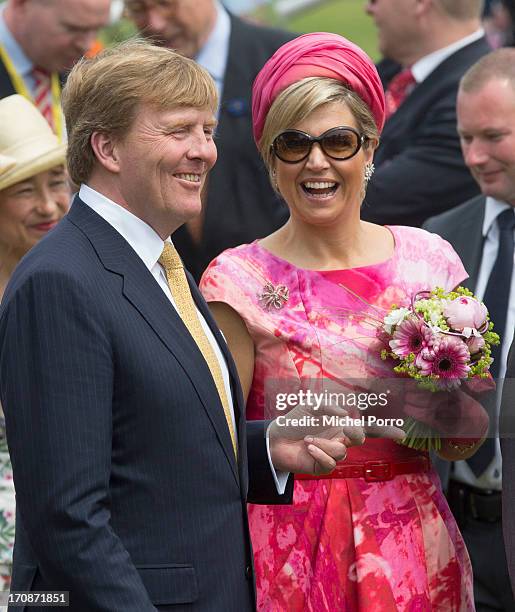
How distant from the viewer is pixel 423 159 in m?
5.50

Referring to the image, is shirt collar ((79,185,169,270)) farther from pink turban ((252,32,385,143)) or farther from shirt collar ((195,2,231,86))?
shirt collar ((195,2,231,86))

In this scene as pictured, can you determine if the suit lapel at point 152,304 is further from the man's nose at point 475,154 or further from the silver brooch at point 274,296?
the man's nose at point 475,154

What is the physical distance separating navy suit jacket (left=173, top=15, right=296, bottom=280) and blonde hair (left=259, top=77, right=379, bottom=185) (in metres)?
1.94

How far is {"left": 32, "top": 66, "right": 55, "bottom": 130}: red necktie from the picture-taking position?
566cm

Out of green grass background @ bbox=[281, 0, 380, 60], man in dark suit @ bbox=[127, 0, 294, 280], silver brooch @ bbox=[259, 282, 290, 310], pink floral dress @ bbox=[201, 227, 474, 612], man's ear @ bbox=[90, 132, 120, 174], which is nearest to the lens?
man's ear @ bbox=[90, 132, 120, 174]

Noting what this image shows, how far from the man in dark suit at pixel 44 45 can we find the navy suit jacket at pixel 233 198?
0.78m

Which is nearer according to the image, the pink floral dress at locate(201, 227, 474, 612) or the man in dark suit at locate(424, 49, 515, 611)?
the pink floral dress at locate(201, 227, 474, 612)

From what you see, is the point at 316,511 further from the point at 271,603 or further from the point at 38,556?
the point at 38,556

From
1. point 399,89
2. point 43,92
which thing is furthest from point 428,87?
point 43,92

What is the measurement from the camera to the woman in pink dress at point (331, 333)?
11.5 ft

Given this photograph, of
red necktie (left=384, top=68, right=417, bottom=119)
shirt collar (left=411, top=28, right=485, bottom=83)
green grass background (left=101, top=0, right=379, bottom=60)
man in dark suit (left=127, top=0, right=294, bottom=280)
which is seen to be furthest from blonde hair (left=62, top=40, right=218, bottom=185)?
green grass background (left=101, top=0, right=379, bottom=60)

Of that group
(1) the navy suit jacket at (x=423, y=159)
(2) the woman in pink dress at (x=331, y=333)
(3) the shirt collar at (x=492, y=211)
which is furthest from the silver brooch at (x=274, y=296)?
(1) the navy suit jacket at (x=423, y=159)

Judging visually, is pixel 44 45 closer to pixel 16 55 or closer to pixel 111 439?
pixel 16 55

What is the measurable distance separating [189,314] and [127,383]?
15.4 inches
